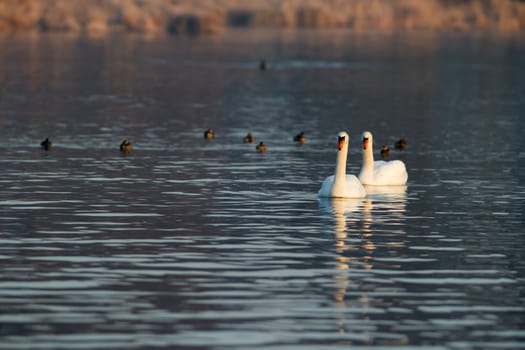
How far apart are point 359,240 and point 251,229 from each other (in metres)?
2.09

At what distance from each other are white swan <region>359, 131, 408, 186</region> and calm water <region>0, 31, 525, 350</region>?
391 mm

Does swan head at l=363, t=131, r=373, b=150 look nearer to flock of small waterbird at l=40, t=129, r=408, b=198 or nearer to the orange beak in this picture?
flock of small waterbird at l=40, t=129, r=408, b=198

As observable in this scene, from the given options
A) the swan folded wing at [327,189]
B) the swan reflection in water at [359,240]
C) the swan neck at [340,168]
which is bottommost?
the swan reflection in water at [359,240]

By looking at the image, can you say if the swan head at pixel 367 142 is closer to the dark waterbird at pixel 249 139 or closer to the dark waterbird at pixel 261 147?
the dark waterbird at pixel 261 147

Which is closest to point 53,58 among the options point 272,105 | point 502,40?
point 272,105

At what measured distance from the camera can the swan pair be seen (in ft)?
99.0

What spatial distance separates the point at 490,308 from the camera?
64.3 ft

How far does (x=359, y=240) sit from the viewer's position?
25094mm

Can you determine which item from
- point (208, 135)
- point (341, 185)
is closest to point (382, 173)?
point (341, 185)

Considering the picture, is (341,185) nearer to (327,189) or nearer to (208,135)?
(327,189)

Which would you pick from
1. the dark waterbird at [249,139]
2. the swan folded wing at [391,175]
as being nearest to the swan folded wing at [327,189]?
the swan folded wing at [391,175]

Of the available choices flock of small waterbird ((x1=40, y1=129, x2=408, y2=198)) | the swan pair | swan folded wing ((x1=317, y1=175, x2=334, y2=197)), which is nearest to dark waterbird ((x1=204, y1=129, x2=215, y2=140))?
flock of small waterbird ((x1=40, y1=129, x2=408, y2=198))

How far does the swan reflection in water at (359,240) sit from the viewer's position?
19.1 metres

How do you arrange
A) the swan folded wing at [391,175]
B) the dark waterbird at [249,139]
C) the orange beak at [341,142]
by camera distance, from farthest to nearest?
the dark waterbird at [249,139]
the swan folded wing at [391,175]
the orange beak at [341,142]
